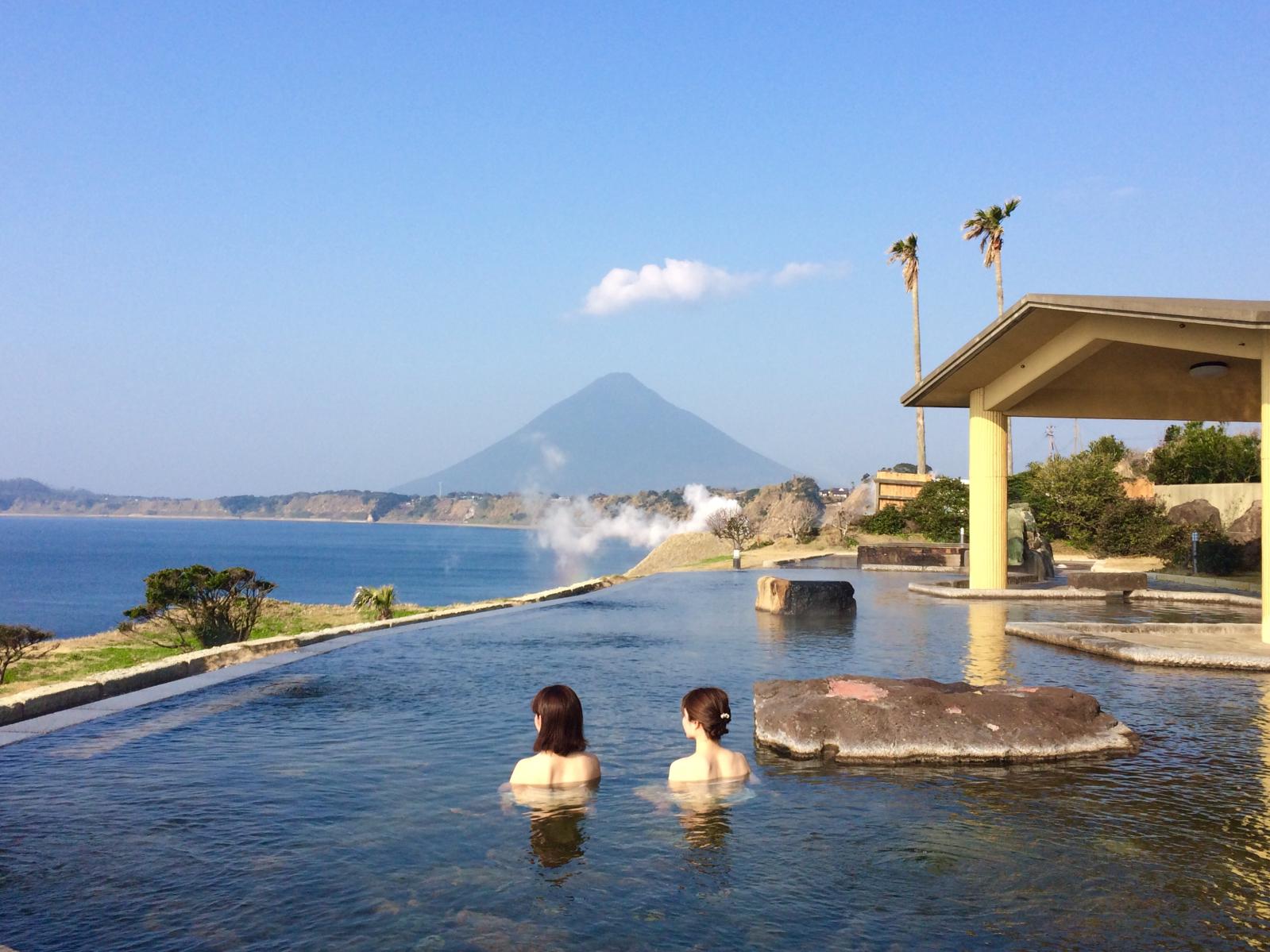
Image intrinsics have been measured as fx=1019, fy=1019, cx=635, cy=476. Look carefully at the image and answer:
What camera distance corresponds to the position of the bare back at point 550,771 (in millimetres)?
7543

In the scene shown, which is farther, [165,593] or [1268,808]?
[165,593]

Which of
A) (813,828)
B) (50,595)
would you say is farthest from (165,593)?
(50,595)

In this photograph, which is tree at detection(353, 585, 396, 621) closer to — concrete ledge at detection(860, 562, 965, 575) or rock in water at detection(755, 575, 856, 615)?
rock in water at detection(755, 575, 856, 615)

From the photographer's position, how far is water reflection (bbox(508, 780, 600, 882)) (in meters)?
6.24

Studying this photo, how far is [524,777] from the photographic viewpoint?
7.58 m

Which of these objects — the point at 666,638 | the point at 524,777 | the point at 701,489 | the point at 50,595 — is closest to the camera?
the point at 524,777

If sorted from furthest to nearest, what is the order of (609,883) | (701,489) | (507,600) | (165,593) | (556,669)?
(701,489) < (507,600) < (165,593) < (556,669) < (609,883)

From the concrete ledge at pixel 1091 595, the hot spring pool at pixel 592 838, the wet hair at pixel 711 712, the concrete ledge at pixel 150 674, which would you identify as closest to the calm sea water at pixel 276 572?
the concrete ledge at pixel 150 674

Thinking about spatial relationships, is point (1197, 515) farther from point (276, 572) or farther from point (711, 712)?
point (276, 572)

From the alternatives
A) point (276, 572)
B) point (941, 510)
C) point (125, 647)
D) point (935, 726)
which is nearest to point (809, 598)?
point (935, 726)

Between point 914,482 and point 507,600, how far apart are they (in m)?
32.3

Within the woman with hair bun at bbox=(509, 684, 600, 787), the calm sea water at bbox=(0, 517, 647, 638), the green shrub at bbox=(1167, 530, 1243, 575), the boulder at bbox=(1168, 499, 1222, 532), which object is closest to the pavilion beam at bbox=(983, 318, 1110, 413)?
the green shrub at bbox=(1167, 530, 1243, 575)

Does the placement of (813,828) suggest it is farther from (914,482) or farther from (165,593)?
(914,482)

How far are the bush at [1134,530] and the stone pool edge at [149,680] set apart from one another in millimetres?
29554
